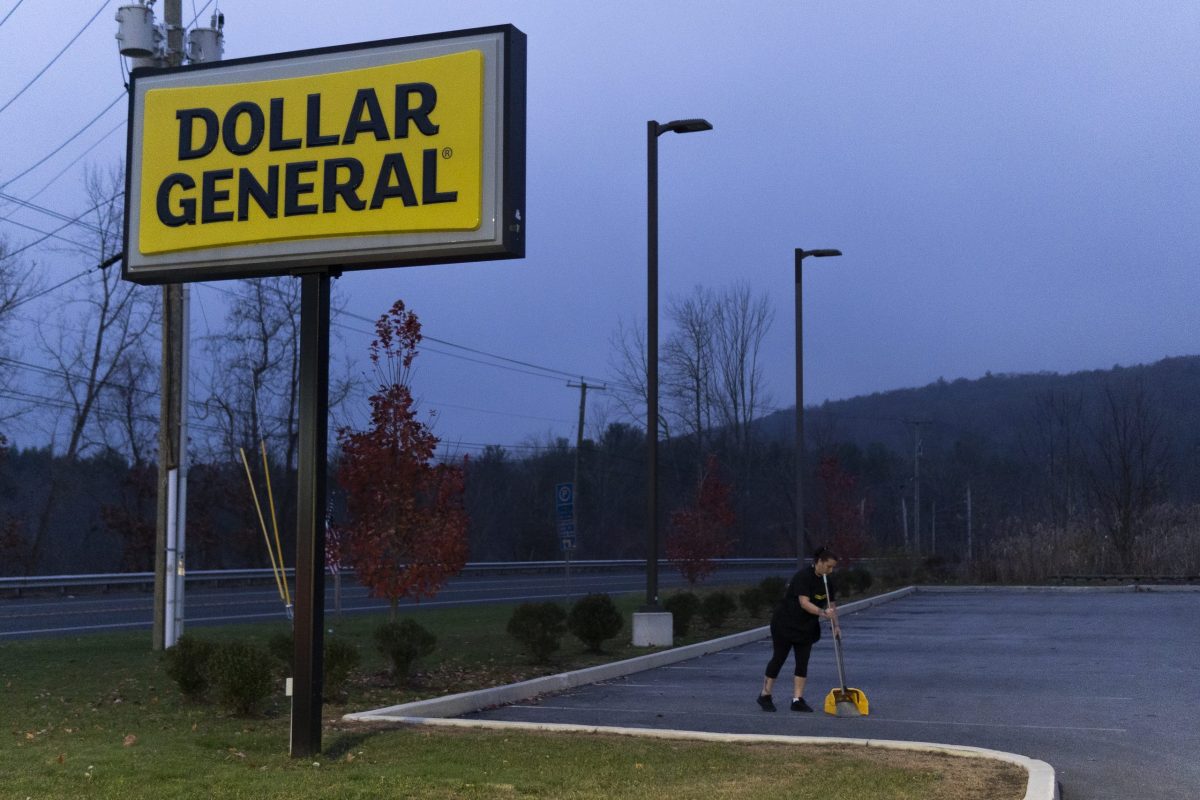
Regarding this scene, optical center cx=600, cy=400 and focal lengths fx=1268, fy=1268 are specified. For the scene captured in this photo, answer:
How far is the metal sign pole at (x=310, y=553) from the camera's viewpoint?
9.15 metres

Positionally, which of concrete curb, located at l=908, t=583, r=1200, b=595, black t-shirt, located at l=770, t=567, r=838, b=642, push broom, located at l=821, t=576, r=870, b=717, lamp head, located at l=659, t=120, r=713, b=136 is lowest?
concrete curb, located at l=908, t=583, r=1200, b=595

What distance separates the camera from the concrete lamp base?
1923 cm

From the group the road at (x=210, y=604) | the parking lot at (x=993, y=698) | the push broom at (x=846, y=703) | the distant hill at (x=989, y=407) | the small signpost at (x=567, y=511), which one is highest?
the distant hill at (x=989, y=407)

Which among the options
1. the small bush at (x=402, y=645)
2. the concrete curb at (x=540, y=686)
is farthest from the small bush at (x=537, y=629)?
the small bush at (x=402, y=645)

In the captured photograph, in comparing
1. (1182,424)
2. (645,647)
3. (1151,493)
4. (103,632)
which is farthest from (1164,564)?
(1182,424)

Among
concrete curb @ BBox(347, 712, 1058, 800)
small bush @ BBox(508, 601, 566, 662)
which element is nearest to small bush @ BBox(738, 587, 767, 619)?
small bush @ BBox(508, 601, 566, 662)

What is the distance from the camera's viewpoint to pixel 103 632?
22781 mm

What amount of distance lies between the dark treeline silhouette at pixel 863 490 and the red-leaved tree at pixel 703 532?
816 cm

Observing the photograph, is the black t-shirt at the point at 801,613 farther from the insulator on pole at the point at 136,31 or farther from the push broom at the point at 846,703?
the insulator on pole at the point at 136,31

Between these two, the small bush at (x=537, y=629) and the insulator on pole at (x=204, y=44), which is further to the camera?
the insulator on pole at (x=204, y=44)

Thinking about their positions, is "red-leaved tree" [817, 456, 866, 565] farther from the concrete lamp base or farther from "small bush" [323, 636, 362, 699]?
"small bush" [323, 636, 362, 699]

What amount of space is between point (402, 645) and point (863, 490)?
81.3 metres

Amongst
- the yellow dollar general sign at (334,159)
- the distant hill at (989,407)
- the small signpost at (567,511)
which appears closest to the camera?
the yellow dollar general sign at (334,159)

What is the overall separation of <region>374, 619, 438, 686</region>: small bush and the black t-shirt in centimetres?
391
